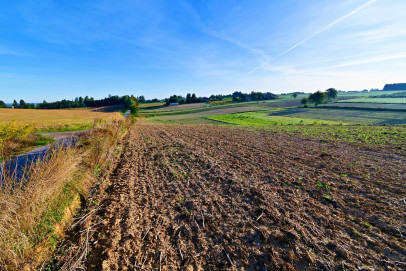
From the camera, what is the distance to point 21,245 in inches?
126

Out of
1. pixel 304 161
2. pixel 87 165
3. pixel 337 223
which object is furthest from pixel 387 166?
pixel 87 165

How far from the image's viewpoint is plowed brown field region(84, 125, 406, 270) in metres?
3.51

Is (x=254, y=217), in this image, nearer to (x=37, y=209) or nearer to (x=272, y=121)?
(x=37, y=209)

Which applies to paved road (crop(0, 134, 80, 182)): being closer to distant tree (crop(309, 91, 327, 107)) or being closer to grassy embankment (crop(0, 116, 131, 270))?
grassy embankment (crop(0, 116, 131, 270))

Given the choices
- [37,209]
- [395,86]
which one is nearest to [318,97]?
[37,209]

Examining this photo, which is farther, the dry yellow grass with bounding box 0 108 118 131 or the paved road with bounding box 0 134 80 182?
the dry yellow grass with bounding box 0 108 118 131

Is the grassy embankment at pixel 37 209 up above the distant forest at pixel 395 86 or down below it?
below

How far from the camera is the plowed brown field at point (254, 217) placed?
351 centimetres

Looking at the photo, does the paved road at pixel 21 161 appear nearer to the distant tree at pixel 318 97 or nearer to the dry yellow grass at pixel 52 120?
the dry yellow grass at pixel 52 120

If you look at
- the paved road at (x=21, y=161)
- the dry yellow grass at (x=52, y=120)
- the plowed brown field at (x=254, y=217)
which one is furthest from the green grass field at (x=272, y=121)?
the paved road at (x=21, y=161)

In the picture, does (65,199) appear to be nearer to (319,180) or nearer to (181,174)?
(181,174)

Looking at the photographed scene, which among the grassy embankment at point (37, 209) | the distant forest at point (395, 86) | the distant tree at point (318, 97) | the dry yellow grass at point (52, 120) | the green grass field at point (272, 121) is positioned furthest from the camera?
the distant forest at point (395, 86)

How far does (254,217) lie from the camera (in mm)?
4727

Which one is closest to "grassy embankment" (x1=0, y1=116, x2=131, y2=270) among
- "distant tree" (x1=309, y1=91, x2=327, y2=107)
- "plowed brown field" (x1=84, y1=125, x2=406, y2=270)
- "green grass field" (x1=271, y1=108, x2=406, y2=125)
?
"plowed brown field" (x1=84, y1=125, x2=406, y2=270)
